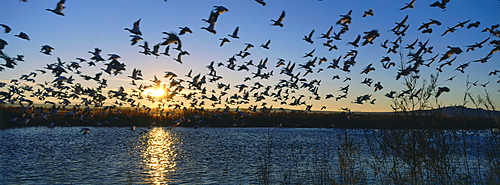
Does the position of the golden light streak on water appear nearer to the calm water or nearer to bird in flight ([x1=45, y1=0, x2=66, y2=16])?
the calm water

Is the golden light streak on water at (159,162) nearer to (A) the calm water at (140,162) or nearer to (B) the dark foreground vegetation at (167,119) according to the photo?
(A) the calm water at (140,162)

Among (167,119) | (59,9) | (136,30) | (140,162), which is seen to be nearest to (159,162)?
(140,162)

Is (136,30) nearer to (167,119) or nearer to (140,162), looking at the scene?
(140,162)

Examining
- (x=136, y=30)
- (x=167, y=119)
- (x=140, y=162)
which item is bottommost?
(x=140, y=162)

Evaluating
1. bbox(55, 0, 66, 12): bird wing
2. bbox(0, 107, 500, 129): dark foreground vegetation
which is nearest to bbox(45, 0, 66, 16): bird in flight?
bbox(55, 0, 66, 12): bird wing

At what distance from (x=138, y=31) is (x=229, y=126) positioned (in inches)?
1412

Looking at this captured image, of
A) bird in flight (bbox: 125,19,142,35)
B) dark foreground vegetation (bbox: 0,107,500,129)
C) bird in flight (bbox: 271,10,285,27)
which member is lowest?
dark foreground vegetation (bbox: 0,107,500,129)

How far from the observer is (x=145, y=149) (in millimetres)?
24938

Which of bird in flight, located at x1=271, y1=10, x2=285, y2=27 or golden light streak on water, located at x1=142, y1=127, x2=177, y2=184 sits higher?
bird in flight, located at x1=271, y1=10, x2=285, y2=27

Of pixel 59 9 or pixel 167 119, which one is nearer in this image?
pixel 59 9

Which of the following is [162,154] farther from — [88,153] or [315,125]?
[315,125]

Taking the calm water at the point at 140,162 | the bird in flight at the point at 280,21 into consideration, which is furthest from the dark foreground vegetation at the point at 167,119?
the bird in flight at the point at 280,21

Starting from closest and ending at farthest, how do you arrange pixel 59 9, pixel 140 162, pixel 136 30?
pixel 59 9, pixel 136 30, pixel 140 162

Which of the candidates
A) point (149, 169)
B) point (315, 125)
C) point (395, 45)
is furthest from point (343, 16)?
point (315, 125)
